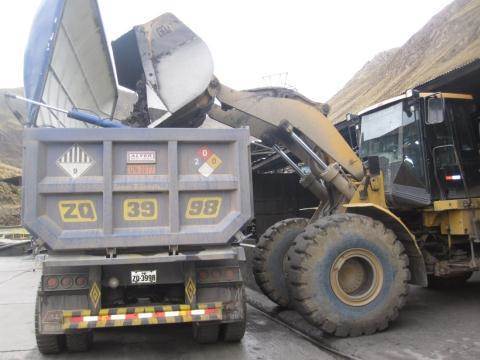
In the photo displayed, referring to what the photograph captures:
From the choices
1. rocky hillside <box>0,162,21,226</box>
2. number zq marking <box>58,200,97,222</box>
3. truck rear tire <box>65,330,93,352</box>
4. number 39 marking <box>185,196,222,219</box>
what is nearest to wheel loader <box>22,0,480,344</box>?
number 39 marking <box>185,196,222,219</box>

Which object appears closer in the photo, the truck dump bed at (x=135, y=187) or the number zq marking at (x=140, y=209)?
the truck dump bed at (x=135, y=187)

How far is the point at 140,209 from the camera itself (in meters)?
5.07

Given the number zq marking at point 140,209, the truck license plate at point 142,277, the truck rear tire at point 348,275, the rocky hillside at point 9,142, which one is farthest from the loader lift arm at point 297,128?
the rocky hillside at point 9,142

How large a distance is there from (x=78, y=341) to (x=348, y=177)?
400 centimetres

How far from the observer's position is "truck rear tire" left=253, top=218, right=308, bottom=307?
7.51 m

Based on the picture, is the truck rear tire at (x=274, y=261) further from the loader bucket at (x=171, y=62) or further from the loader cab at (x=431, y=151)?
the loader bucket at (x=171, y=62)

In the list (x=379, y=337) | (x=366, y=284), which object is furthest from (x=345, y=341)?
(x=366, y=284)

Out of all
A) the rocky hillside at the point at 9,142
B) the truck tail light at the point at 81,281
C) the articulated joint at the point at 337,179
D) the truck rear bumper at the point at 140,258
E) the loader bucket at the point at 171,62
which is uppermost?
the rocky hillside at the point at 9,142

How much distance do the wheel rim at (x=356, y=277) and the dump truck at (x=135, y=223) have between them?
1310 millimetres

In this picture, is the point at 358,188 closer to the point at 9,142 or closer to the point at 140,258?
the point at 140,258

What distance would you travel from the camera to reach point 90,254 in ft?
16.4

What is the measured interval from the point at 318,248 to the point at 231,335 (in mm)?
1368

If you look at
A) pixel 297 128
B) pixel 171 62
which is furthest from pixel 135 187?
pixel 297 128

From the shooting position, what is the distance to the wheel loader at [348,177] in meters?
6.00
